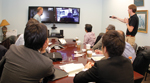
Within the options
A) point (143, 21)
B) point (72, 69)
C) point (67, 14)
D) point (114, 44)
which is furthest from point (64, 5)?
point (114, 44)

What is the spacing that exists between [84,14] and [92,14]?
1.21 feet

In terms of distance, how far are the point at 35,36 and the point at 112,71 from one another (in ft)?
2.38

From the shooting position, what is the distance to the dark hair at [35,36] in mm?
1273

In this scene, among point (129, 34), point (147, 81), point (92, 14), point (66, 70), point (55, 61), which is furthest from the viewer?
point (92, 14)

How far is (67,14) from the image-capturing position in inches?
233

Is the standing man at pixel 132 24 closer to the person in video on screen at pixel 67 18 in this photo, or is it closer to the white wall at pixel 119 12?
the white wall at pixel 119 12

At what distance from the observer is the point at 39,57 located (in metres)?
1.23

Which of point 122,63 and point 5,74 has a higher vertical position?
point 122,63

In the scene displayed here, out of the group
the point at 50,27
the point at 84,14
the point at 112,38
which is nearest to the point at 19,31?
the point at 50,27

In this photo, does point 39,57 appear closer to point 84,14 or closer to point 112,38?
point 112,38

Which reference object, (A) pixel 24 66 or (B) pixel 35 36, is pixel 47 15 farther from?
(A) pixel 24 66

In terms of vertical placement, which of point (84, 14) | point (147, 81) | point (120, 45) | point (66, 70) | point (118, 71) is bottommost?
point (147, 81)

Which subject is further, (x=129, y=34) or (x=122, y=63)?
(x=129, y=34)

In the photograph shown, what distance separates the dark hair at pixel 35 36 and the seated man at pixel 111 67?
0.48m
